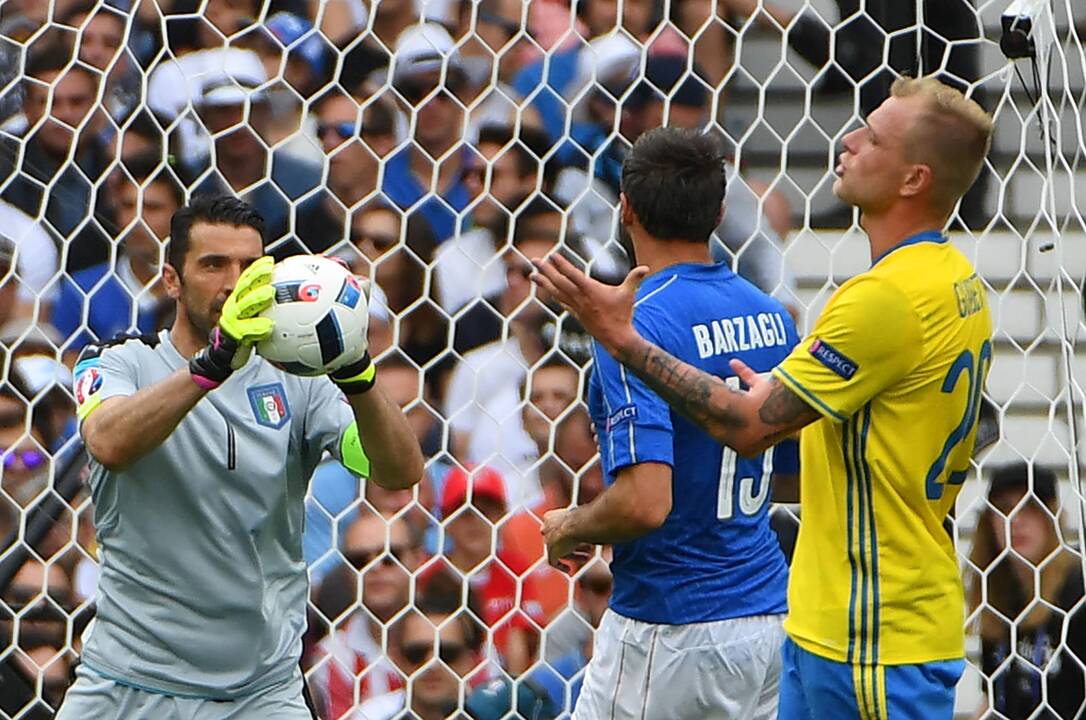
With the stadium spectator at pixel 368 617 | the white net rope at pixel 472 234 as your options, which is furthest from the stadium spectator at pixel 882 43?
the stadium spectator at pixel 368 617

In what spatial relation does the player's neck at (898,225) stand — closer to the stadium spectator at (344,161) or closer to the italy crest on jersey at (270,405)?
the italy crest on jersey at (270,405)

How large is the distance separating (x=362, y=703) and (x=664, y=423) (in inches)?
54.7

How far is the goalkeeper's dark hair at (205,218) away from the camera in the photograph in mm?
2836

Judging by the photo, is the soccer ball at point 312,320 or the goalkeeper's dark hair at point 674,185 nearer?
the soccer ball at point 312,320

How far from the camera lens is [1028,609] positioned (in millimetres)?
3672

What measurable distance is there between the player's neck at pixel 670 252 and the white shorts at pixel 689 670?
59 cm

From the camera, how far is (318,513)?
3752 mm

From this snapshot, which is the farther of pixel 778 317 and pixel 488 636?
pixel 488 636

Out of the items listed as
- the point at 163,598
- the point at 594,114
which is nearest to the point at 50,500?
the point at 163,598

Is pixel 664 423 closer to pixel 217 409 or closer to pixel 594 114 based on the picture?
pixel 217 409

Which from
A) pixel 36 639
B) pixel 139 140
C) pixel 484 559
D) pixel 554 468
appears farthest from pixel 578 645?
pixel 139 140

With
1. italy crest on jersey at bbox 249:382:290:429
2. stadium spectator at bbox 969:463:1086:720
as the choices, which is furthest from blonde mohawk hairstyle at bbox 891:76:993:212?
stadium spectator at bbox 969:463:1086:720

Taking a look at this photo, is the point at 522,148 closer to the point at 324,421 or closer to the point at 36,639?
the point at 324,421

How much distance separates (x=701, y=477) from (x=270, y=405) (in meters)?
0.74
